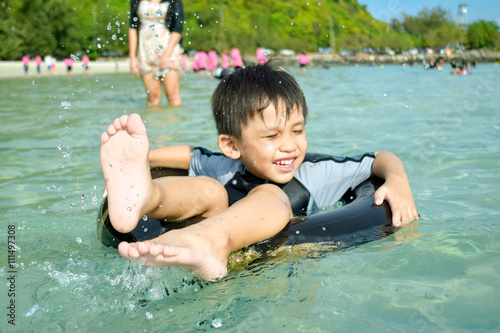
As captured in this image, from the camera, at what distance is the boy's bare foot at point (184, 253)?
157cm

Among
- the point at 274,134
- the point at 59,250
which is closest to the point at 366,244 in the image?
the point at 274,134

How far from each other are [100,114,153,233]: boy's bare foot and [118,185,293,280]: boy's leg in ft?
0.74

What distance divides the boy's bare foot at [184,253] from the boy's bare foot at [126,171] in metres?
0.22

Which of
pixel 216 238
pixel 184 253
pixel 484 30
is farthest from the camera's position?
pixel 484 30

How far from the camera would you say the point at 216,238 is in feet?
5.57

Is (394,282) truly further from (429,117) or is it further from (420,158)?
(429,117)

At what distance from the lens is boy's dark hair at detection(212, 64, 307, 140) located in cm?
237

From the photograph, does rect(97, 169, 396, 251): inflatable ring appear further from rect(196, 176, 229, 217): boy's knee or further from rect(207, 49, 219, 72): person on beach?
rect(207, 49, 219, 72): person on beach

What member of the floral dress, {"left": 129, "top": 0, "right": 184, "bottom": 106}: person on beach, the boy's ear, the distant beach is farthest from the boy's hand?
the distant beach

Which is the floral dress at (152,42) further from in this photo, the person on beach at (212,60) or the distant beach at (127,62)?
the person on beach at (212,60)

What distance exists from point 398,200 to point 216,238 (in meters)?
1.02

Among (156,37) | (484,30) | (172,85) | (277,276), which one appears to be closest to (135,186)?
(277,276)

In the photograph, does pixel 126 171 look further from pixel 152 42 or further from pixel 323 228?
pixel 152 42

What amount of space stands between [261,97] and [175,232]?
0.92 m
